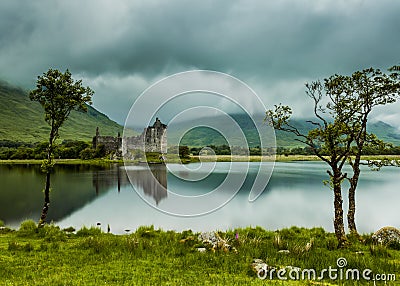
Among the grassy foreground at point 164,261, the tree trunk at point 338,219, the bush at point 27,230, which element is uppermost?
the tree trunk at point 338,219

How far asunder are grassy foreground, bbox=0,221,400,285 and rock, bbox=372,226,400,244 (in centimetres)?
42

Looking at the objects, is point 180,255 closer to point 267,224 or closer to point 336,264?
point 336,264

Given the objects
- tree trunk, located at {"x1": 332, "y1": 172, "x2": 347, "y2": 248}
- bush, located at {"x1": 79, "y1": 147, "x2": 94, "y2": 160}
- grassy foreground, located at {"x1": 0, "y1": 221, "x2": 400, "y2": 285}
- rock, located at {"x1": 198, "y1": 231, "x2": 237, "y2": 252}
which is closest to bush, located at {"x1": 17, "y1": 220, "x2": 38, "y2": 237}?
grassy foreground, located at {"x1": 0, "y1": 221, "x2": 400, "y2": 285}

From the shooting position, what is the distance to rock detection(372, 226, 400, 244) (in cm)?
1163

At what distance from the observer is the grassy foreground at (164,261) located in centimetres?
747

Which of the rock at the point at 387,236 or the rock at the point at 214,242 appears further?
the rock at the point at 387,236

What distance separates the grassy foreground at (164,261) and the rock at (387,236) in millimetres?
421

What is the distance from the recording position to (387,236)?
11.8 metres

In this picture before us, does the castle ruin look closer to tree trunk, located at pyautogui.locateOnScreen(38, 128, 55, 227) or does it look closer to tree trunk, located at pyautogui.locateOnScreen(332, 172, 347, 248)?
tree trunk, located at pyautogui.locateOnScreen(38, 128, 55, 227)

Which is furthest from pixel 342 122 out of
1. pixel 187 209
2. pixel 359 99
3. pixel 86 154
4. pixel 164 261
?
pixel 86 154

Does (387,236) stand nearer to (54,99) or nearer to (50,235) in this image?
(50,235)

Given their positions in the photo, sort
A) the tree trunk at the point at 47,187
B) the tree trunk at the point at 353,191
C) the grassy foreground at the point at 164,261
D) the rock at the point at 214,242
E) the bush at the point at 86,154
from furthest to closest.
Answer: the bush at the point at 86,154
the tree trunk at the point at 47,187
the tree trunk at the point at 353,191
the rock at the point at 214,242
the grassy foreground at the point at 164,261

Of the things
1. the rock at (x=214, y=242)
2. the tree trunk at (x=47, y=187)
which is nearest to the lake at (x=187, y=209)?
the tree trunk at (x=47, y=187)

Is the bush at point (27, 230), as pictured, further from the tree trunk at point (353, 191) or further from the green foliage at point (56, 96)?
the tree trunk at point (353, 191)
